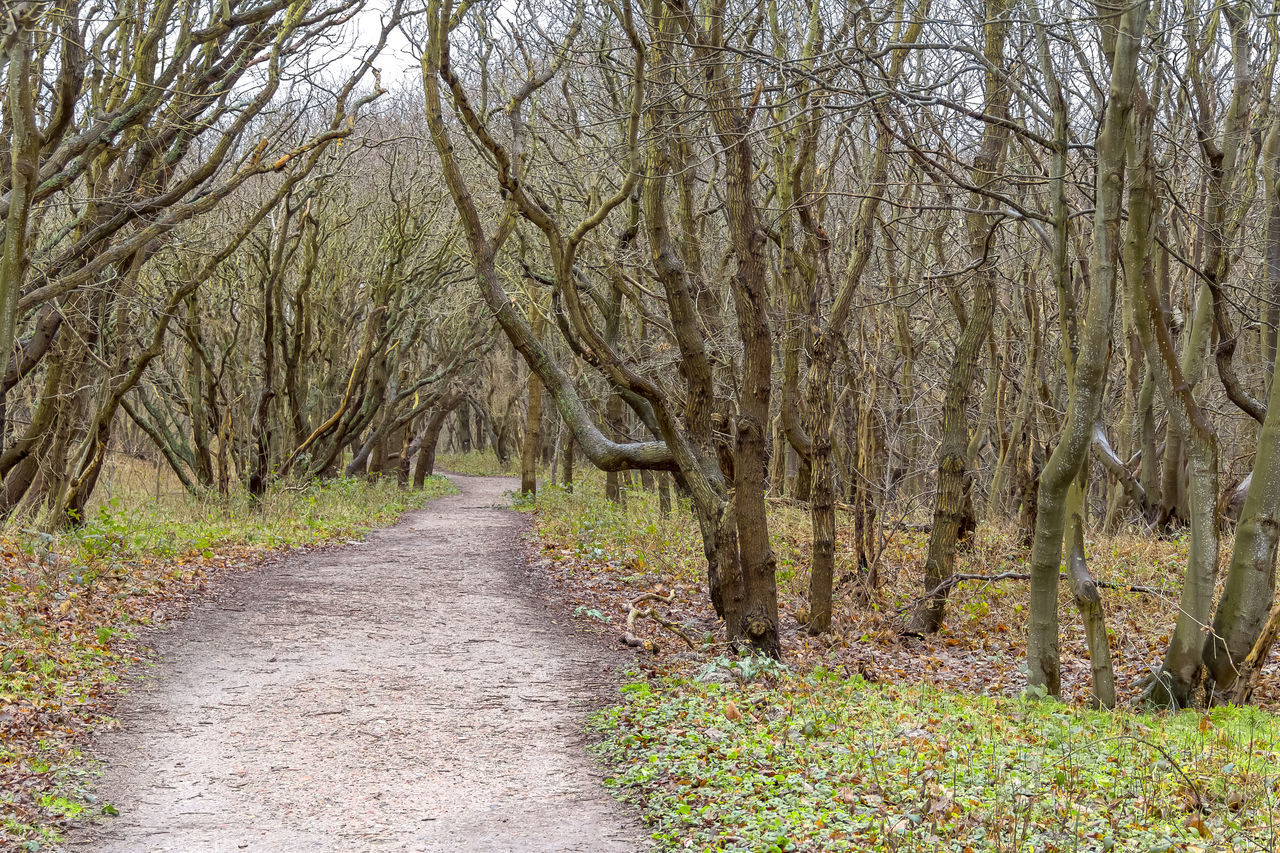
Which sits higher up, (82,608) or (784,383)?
(784,383)

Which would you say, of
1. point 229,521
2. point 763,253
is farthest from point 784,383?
point 229,521

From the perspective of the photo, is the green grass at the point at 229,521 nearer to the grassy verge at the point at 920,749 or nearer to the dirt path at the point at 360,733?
the dirt path at the point at 360,733

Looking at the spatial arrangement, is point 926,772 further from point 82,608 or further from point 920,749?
point 82,608

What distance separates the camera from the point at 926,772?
4.96 meters

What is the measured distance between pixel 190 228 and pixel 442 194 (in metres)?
5.39

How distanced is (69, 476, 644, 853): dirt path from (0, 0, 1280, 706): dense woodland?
2076 mm

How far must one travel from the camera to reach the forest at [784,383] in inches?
227

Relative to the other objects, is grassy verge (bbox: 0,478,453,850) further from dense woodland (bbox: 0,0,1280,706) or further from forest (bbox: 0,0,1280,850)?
dense woodland (bbox: 0,0,1280,706)

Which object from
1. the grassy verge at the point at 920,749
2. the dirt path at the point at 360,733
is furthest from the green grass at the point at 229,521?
the grassy verge at the point at 920,749

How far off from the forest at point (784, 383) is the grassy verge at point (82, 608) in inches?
2.0

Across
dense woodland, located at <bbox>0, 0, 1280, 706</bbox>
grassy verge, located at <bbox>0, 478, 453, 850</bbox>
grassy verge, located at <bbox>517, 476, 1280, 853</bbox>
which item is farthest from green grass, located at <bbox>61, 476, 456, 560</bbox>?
grassy verge, located at <bbox>517, 476, 1280, 853</bbox>

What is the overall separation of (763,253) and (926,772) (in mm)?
4330

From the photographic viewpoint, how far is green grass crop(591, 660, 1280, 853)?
167 inches

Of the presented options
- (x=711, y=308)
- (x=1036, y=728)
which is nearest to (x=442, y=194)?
(x=711, y=308)
